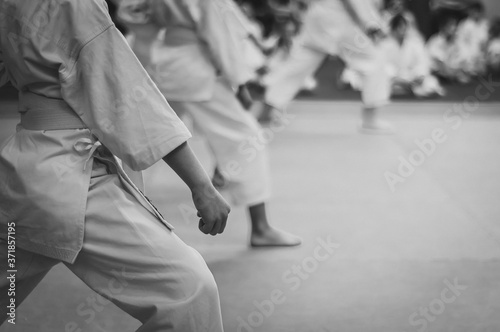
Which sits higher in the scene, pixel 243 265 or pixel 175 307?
pixel 175 307

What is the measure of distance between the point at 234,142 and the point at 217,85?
29cm

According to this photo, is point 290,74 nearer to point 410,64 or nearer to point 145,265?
point 410,64

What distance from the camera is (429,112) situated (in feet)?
24.7

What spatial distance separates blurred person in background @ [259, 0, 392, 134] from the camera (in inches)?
241

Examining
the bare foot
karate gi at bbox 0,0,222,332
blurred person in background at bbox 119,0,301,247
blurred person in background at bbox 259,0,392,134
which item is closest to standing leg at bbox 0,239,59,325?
karate gi at bbox 0,0,222,332

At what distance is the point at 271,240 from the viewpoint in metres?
3.79

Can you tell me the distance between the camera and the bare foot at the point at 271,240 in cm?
379

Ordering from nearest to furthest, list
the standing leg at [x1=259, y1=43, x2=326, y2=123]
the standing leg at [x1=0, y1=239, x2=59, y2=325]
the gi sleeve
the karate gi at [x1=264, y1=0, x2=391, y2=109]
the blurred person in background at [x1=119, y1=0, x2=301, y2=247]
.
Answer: the gi sleeve → the standing leg at [x1=0, y1=239, x2=59, y2=325] → the blurred person in background at [x1=119, y1=0, x2=301, y2=247] → the karate gi at [x1=264, y1=0, x2=391, y2=109] → the standing leg at [x1=259, y1=43, x2=326, y2=123]

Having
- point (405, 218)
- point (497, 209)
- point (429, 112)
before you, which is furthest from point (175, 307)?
point (429, 112)

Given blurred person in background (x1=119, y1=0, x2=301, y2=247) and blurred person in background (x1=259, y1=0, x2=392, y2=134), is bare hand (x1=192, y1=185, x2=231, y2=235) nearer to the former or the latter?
blurred person in background (x1=119, y1=0, x2=301, y2=247)

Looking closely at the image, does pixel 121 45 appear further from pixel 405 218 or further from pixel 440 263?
pixel 405 218

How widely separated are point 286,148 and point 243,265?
8.37 feet

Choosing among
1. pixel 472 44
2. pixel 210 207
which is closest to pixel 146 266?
pixel 210 207

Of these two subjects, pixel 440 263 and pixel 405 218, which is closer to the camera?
pixel 440 263
